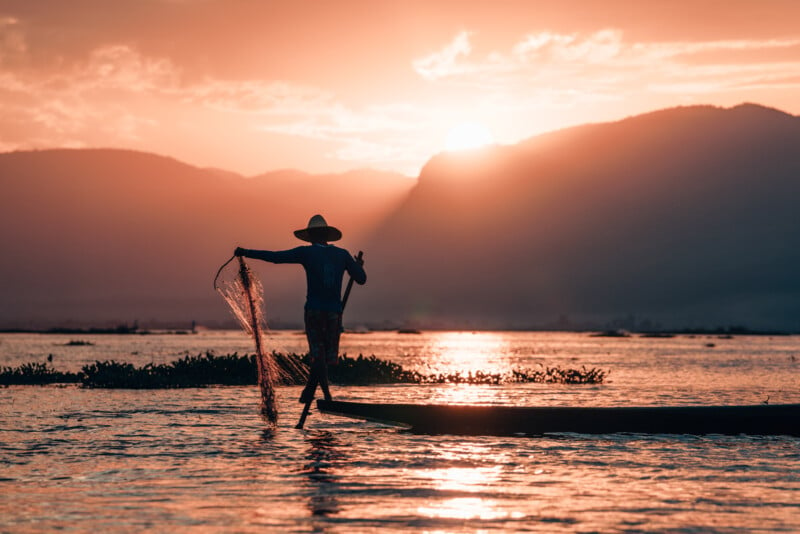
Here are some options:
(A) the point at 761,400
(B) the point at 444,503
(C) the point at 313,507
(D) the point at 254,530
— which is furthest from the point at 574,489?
(A) the point at 761,400

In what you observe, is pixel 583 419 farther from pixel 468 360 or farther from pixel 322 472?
pixel 468 360

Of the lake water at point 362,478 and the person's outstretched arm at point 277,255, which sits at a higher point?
the person's outstretched arm at point 277,255

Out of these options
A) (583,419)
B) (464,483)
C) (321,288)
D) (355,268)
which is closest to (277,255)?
(321,288)

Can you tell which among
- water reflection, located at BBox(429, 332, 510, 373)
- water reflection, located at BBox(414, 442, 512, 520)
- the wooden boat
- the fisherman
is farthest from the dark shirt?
water reflection, located at BBox(429, 332, 510, 373)

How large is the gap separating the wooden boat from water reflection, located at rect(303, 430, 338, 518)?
103cm

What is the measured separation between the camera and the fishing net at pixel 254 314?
18.1 metres

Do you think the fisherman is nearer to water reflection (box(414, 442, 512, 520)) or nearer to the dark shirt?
the dark shirt

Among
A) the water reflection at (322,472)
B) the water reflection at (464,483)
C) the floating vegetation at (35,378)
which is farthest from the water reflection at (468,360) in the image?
the water reflection at (464,483)

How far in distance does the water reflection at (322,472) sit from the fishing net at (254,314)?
1128 millimetres

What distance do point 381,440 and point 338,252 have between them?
3.27 m

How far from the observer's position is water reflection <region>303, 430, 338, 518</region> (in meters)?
10.6

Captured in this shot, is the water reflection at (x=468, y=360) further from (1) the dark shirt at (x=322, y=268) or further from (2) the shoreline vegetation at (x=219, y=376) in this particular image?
(1) the dark shirt at (x=322, y=268)

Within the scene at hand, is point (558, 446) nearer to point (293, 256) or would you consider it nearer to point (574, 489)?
point (574, 489)

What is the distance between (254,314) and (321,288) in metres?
1.79
